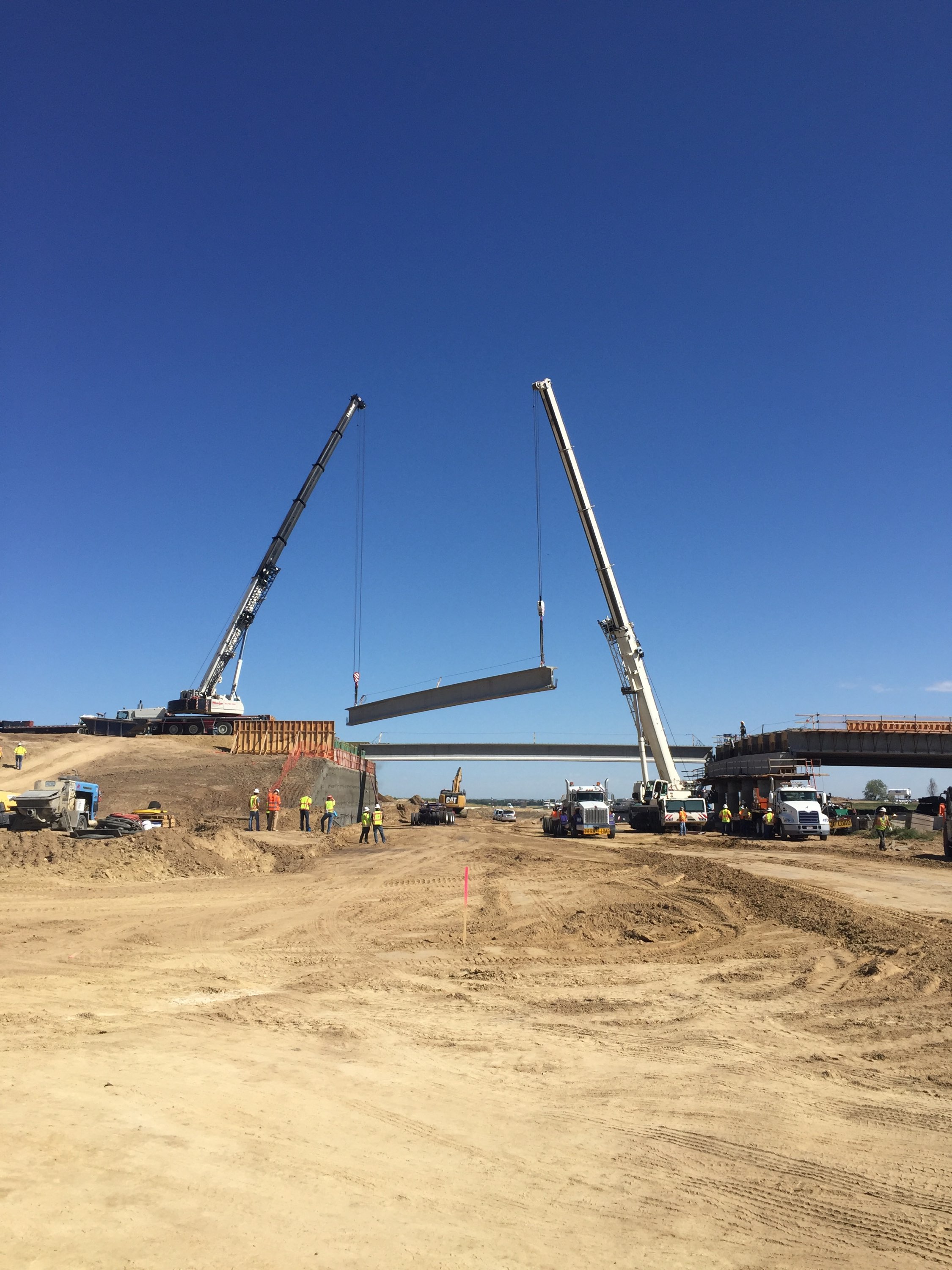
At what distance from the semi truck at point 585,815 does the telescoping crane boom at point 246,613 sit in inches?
1050

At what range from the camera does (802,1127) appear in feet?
19.9

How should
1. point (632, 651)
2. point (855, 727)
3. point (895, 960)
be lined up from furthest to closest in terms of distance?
point (855, 727), point (632, 651), point (895, 960)

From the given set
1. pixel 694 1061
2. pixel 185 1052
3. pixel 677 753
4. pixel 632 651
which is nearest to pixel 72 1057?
pixel 185 1052

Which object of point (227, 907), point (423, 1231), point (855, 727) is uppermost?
point (855, 727)

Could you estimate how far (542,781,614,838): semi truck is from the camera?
41875 mm

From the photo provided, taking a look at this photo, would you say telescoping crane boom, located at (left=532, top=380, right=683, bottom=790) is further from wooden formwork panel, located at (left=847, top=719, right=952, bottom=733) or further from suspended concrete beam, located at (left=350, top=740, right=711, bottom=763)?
suspended concrete beam, located at (left=350, top=740, right=711, bottom=763)

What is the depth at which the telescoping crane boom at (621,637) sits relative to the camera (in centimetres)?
4947

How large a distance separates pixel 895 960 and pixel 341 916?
385 inches

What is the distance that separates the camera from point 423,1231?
14.5 feet

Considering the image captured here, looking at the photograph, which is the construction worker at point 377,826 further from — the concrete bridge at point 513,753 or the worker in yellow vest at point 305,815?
the concrete bridge at point 513,753

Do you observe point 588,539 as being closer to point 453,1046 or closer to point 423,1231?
point 453,1046

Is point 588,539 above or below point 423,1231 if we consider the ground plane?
above

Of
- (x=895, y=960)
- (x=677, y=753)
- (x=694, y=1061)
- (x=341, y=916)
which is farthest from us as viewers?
(x=677, y=753)

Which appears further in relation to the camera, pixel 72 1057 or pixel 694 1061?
pixel 694 1061
